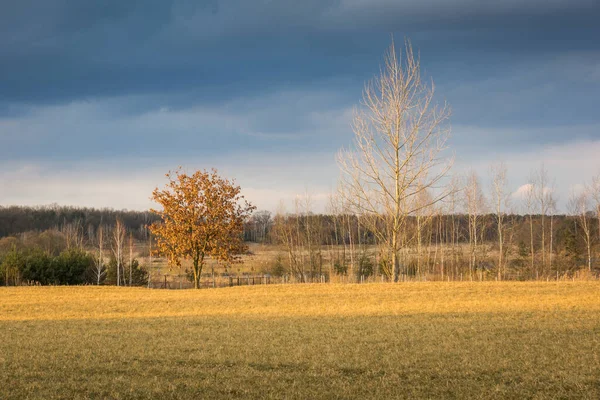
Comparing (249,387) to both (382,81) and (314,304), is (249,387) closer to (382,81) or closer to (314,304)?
(314,304)

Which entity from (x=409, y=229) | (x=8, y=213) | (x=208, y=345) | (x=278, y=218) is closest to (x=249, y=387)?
(x=208, y=345)

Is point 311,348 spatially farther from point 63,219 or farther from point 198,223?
point 63,219

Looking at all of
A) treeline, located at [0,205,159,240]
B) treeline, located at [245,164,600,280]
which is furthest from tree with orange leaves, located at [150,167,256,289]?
treeline, located at [0,205,159,240]

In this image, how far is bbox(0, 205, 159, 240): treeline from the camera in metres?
106

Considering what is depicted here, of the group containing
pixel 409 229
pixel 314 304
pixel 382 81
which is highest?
pixel 382 81

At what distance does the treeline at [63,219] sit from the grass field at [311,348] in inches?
3419

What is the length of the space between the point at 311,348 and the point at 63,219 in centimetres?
12306

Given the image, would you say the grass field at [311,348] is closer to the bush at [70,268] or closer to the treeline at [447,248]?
the bush at [70,268]

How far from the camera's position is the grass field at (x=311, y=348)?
25.4 feet

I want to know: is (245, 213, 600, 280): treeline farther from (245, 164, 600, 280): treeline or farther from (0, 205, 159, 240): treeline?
(0, 205, 159, 240): treeline

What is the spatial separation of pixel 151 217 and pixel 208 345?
13053cm

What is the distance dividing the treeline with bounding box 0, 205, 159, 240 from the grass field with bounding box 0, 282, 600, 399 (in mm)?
86851

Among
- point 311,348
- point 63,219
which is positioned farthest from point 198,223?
point 63,219

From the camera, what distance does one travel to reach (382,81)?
92.7ft
